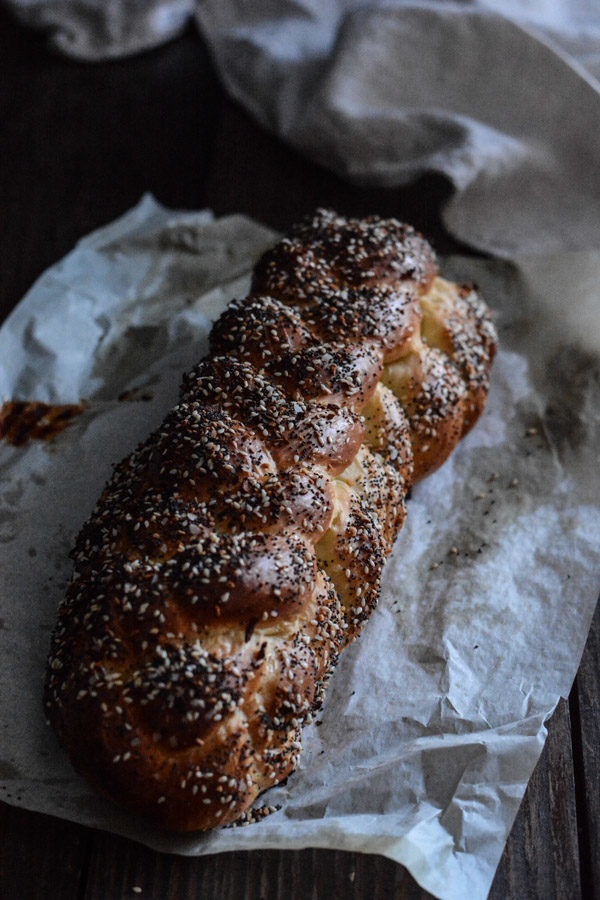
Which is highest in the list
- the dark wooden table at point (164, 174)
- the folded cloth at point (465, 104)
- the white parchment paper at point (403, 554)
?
the folded cloth at point (465, 104)

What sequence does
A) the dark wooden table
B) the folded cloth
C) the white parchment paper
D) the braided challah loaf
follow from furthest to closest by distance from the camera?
the folded cloth → the dark wooden table → the white parchment paper → the braided challah loaf

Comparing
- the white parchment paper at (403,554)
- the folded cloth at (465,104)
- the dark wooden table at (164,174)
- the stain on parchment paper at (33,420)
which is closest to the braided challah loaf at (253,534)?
the white parchment paper at (403,554)

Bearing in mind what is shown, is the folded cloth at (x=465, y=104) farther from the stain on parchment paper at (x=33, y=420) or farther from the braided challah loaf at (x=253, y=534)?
the stain on parchment paper at (x=33, y=420)

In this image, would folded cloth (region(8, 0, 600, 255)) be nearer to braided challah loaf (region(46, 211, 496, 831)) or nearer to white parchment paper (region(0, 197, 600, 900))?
white parchment paper (region(0, 197, 600, 900))

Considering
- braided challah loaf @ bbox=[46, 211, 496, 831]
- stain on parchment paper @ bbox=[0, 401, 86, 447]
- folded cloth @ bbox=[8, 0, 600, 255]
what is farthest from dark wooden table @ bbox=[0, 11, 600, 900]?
braided challah loaf @ bbox=[46, 211, 496, 831]

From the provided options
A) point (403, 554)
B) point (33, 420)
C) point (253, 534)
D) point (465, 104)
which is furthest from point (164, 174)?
point (253, 534)
